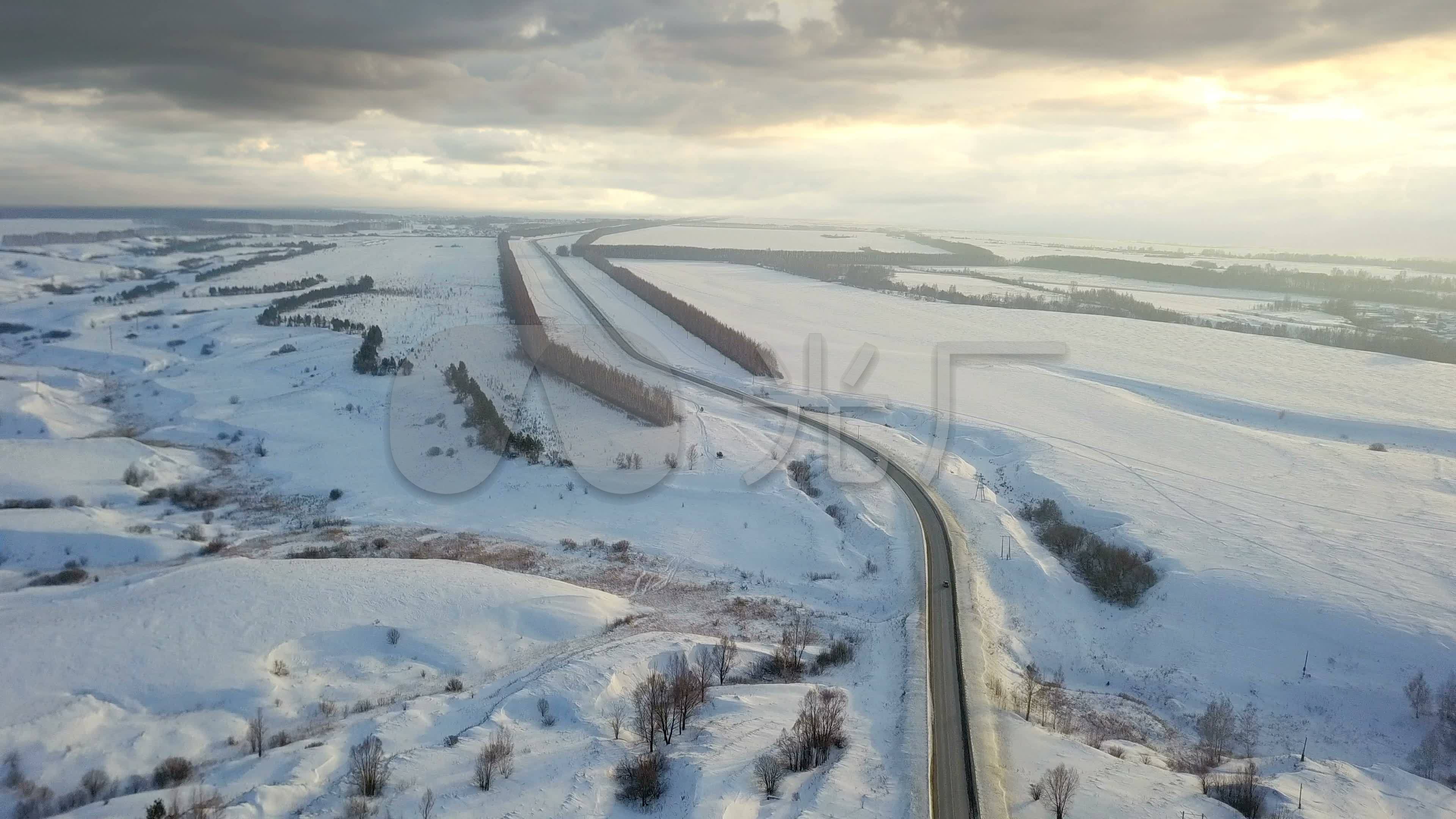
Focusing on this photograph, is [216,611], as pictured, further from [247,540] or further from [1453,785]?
[1453,785]

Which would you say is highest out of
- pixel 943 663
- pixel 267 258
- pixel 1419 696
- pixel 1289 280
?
pixel 1289 280

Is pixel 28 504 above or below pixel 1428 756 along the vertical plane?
above

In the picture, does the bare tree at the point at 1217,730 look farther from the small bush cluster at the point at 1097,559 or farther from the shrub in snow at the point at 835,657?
the shrub in snow at the point at 835,657

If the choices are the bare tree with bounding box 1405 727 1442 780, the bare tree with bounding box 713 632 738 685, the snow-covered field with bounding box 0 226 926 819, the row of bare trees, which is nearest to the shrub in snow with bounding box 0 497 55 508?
the snow-covered field with bounding box 0 226 926 819

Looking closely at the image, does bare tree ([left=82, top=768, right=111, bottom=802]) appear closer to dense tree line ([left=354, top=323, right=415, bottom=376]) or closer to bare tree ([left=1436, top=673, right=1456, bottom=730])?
bare tree ([left=1436, top=673, right=1456, bottom=730])

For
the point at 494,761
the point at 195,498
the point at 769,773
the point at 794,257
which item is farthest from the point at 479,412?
the point at 794,257

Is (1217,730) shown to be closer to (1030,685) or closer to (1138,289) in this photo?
(1030,685)

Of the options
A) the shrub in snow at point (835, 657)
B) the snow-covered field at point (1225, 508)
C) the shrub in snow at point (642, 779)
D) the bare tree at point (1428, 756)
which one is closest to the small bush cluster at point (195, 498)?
the shrub in snow at point (642, 779)
